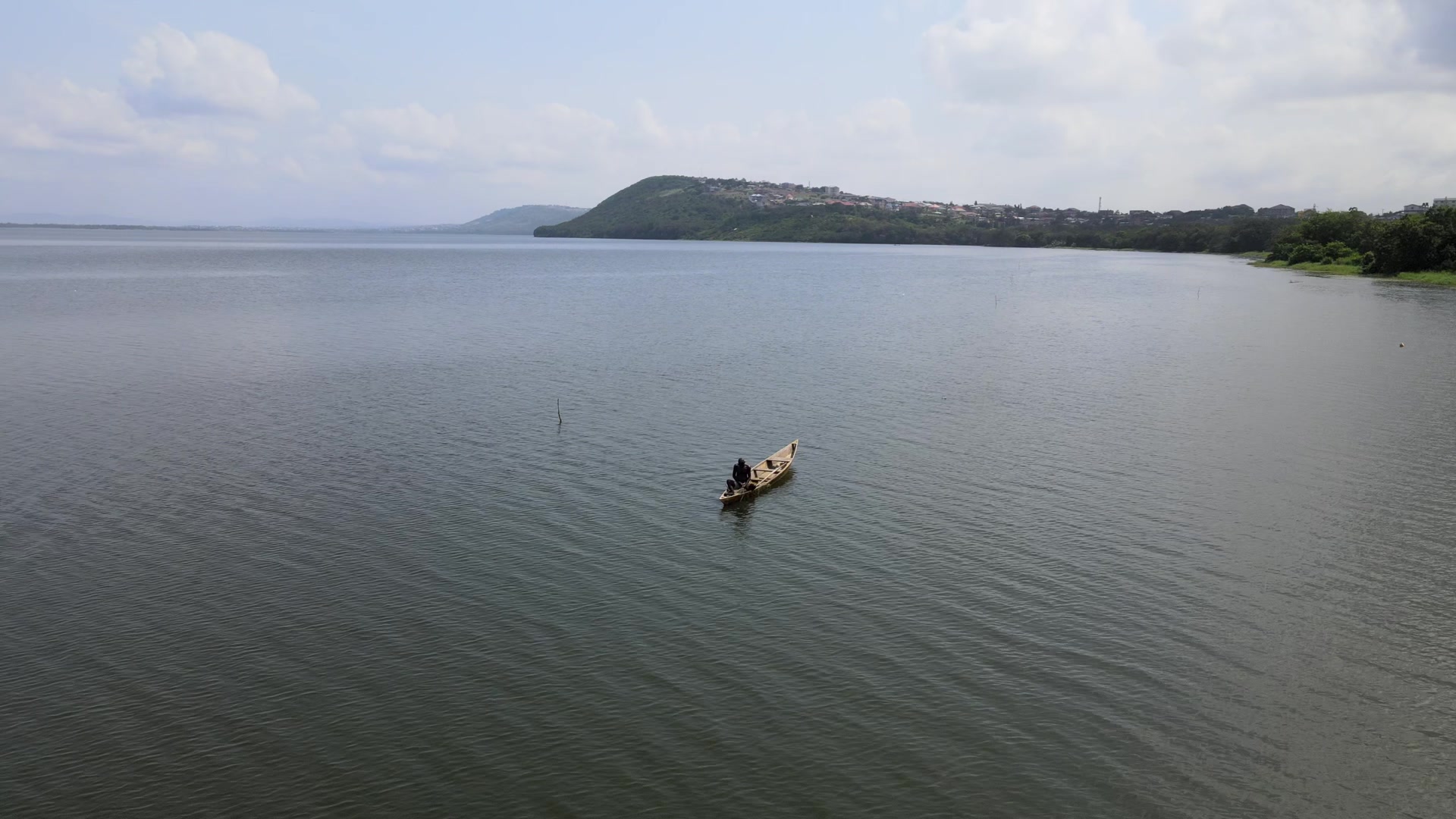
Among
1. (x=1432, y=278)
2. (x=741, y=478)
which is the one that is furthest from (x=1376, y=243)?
(x=741, y=478)

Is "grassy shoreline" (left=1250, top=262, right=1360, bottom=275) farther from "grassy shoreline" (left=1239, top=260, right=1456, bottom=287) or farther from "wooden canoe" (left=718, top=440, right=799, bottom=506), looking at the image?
"wooden canoe" (left=718, top=440, right=799, bottom=506)

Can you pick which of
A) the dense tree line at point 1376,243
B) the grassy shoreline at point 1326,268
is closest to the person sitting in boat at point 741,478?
the dense tree line at point 1376,243

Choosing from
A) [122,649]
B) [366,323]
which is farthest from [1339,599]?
[366,323]

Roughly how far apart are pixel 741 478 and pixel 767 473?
1.66m

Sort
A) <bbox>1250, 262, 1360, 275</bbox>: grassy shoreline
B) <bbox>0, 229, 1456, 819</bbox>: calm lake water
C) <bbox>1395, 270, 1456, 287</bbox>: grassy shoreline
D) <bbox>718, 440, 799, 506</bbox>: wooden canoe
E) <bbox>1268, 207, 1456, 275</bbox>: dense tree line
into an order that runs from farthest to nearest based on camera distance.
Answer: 1. <bbox>1250, 262, 1360, 275</bbox>: grassy shoreline
2. <bbox>1268, 207, 1456, 275</bbox>: dense tree line
3. <bbox>1395, 270, 1456, 287</bbox>: grassy shoreline
4. <bbox>718, 440, 799, 506</bbox>: wooden canoe
5. <bbox>0, 229, 1456, 819</bbox>: calm lake water

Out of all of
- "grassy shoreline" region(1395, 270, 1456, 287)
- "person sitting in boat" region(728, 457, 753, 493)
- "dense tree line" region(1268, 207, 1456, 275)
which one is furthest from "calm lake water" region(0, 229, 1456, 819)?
"dense tree line" region(1268, 207, 1456, 275)

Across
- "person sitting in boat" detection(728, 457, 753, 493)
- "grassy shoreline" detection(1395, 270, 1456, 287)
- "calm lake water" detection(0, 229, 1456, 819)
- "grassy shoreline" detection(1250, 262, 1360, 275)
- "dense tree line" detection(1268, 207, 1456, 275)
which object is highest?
"dense tree line" detection(1268, 207, 1456, 275)

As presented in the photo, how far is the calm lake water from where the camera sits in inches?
671

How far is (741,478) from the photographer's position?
106 ft

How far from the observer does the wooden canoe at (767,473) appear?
104 feet

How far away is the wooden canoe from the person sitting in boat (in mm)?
65

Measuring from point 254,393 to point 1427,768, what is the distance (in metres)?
48.6

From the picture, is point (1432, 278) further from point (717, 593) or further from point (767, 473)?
point (717, 593)

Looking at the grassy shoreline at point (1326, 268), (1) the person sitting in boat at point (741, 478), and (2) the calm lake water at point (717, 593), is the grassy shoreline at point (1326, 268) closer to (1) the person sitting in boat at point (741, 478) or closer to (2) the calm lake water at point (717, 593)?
(2) the calm lake water at point (717, 593)
